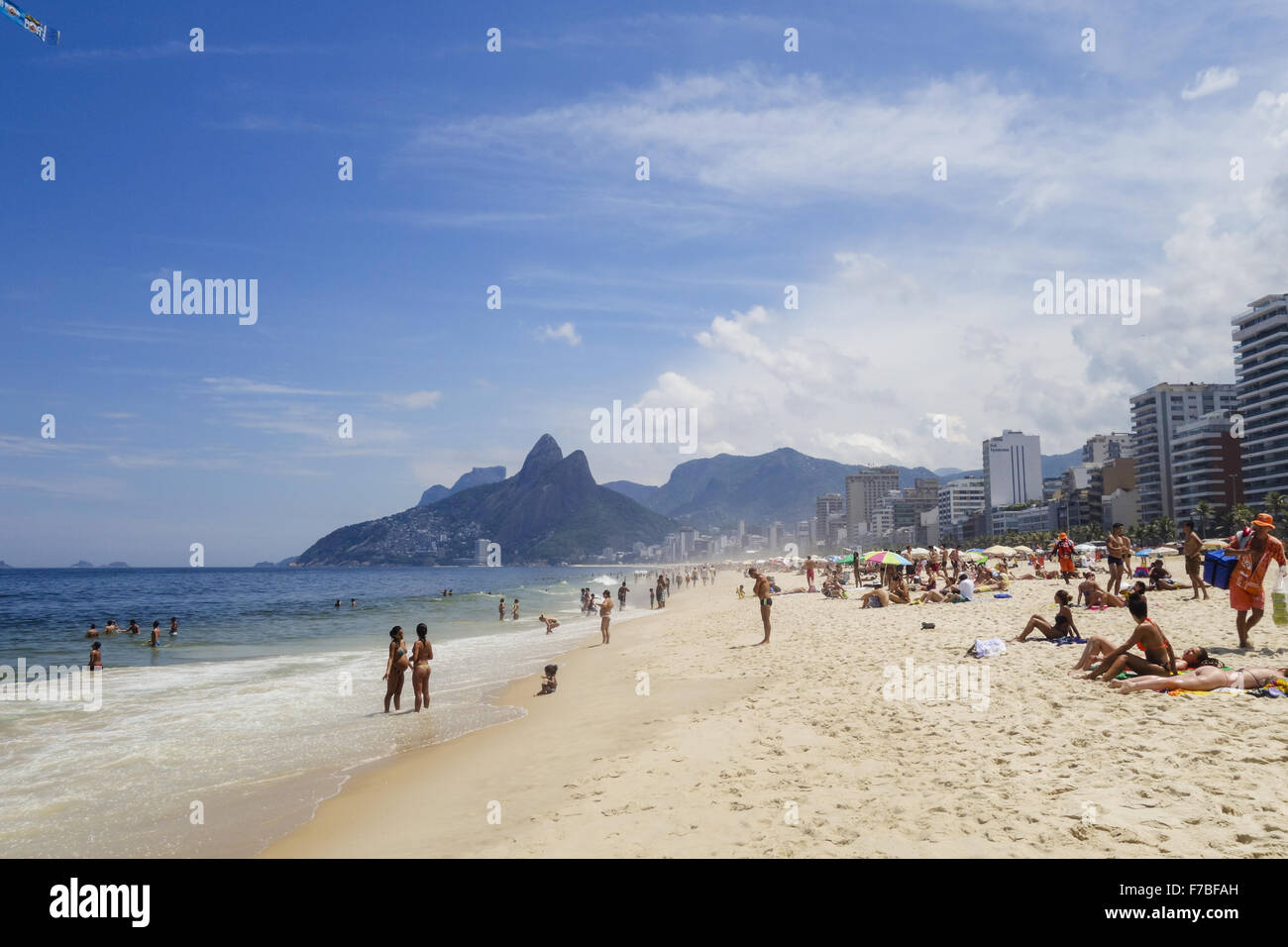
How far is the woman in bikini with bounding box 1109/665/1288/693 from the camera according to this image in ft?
25.1

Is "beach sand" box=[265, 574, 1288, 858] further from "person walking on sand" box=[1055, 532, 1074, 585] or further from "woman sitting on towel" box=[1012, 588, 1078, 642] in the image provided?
"person walking on sand" box=[1055, 532, 1074, 585]

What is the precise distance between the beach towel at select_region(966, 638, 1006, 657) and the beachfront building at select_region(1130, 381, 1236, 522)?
13711 cm

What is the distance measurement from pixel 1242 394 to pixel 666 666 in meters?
134

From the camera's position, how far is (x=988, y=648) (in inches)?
457

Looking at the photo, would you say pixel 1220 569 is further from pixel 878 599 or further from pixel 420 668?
pixel 420 668

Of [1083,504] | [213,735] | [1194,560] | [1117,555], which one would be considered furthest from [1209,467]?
[213,735]

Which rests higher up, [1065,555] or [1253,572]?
[1253,572]

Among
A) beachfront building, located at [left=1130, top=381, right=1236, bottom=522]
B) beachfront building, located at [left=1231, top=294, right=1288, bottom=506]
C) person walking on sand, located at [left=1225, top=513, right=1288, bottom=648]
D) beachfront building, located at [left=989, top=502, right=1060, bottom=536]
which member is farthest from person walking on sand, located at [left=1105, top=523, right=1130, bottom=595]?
beachfront building, located at [left=989, top=502, right=1060, bottom=536]

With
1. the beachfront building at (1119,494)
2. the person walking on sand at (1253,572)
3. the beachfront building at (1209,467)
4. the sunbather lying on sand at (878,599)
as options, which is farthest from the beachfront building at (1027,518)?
the person walking on sand at (1253,572)

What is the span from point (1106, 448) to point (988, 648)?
214178mm

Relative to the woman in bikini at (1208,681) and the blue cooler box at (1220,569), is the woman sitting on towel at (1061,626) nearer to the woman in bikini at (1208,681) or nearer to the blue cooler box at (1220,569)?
the blue cooler box at (1220,569)

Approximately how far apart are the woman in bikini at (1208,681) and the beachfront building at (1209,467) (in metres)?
128
